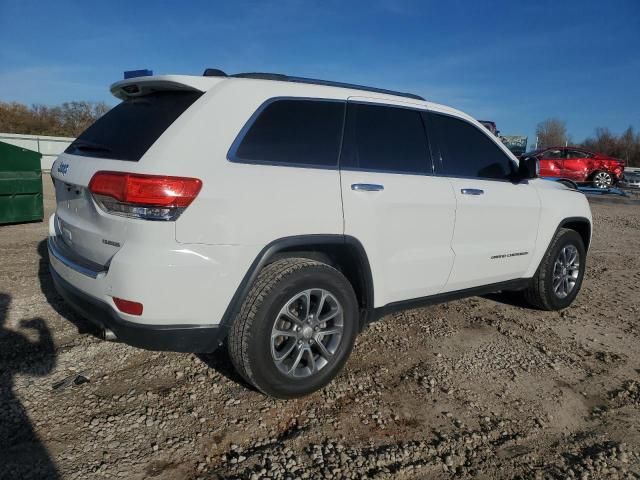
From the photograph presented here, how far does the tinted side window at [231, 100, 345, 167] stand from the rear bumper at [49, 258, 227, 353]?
0.91 m

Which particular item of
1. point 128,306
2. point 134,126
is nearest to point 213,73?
point 134,126

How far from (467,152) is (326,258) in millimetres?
1577

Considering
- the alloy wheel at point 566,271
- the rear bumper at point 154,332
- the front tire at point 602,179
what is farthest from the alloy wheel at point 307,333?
the front tire at point 602,179

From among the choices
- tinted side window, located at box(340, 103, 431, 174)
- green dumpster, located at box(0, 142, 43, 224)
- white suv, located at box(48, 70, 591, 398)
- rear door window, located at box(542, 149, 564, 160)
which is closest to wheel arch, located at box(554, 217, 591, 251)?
white suv, located at box(48, 70, 591, 398)

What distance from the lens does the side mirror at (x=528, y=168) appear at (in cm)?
396

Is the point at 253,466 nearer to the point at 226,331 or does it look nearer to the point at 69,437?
the point at 226,331

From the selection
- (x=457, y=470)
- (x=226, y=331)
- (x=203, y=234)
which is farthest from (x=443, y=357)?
(x=203, y=234)

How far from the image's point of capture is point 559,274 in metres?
4.61

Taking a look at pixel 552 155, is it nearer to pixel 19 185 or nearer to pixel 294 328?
pixel 19 185

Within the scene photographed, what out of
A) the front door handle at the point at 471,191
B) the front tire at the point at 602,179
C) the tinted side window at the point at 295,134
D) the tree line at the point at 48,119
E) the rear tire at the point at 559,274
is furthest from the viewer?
the tree line at the point at 48,119

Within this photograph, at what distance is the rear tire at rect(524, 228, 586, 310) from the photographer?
14.5 ft

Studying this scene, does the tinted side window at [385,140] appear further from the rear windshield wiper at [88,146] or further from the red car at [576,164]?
the red car at [576,164]

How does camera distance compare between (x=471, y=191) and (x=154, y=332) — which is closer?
(x=154, y=332)

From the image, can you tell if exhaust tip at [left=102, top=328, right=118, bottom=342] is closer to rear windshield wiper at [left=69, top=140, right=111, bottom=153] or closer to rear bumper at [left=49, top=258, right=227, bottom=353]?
rear bumper at [left=49, top=258, right=227, bottom=353]
